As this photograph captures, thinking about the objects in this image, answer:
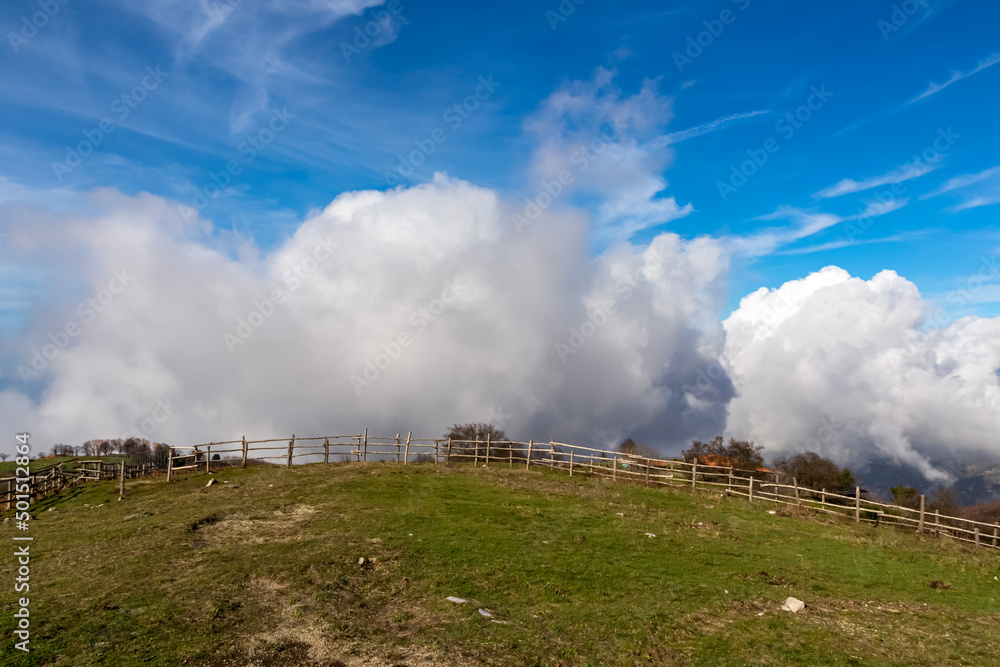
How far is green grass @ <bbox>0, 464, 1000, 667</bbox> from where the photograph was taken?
31.9 ft

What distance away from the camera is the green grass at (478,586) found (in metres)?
9.73

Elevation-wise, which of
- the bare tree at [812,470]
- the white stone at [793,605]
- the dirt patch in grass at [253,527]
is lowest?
the bare tree at [812,470]

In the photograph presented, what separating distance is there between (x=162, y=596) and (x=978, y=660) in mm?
16960

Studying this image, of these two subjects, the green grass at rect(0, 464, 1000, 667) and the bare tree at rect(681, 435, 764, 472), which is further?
the bare tree at rect(681, 435, 764, 472)

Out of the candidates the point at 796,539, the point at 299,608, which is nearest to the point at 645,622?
the point at 299,608

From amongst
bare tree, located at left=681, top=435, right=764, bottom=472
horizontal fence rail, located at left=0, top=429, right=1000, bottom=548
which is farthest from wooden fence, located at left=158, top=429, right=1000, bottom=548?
bare tree, located at left=681, top=435, right=764, bottom=472

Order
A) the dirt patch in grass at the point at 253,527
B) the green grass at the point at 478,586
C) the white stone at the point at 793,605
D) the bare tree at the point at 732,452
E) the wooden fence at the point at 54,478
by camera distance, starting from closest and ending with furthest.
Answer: the green grass at the point at 478,586, the white stone at the point at 793,605, the dirt patch in grass at the point at 253,527, the wooden fence at the point at 54,478, the bare tree at the point at 732,452

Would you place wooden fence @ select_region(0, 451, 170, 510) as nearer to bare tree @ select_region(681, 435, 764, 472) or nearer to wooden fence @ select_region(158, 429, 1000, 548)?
wooden fence @ select_region(158, 429, 1000, 548)

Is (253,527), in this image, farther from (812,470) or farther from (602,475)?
(812,470)

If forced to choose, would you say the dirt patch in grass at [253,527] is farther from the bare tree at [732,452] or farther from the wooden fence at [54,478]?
the bare tree at [732,452]

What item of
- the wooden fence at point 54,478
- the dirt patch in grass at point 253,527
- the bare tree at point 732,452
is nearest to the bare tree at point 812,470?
the bare tree at point 732,452

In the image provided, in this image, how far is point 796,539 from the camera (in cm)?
1972

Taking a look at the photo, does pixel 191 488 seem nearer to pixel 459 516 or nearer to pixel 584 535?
pixel 459 516

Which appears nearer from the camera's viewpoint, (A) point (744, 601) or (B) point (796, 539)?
(A) point (744, 601)
